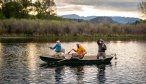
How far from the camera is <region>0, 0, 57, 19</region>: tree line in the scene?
115m

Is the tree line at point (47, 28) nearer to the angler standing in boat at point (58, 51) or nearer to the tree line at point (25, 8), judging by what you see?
the tree line at point (25, 8)

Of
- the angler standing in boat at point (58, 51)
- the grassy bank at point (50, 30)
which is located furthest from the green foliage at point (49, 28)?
the angler standing in boat at point (58, 51)

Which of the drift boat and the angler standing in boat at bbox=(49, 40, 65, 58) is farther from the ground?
the angler standing in boat at bbox=(49, 40, 65, 58)

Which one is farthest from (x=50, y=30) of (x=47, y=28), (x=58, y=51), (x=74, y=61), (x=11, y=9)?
(x=74, y=61)

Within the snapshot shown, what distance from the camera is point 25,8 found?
12056cm

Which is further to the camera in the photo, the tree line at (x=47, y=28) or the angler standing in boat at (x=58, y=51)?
the tree line at (x=47, y=28)

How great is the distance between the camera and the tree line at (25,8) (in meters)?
115

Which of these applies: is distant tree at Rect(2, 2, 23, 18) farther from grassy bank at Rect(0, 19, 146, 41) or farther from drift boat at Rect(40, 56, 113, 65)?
drift boat at Rect(40, 56, 113, 65)

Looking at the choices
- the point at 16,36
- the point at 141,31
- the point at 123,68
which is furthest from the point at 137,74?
the point at 141,31

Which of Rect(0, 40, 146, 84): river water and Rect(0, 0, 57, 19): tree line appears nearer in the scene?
Rect(0, 40, 146, 84): river water

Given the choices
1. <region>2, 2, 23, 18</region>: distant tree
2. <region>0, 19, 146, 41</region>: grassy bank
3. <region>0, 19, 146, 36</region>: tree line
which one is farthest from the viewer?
<region>2, 2, 23, 18</region>: distant tree

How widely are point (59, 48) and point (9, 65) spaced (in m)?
5.54

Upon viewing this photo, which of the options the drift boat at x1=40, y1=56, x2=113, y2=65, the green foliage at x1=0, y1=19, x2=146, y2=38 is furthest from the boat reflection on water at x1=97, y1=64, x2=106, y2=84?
the green foliage at x1=0, y1=19, x2=146, y2=38

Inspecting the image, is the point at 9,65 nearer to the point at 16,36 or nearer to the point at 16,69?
the point at 16,69
